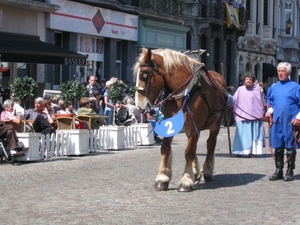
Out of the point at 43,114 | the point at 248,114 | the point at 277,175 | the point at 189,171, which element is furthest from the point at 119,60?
the point at 189,171

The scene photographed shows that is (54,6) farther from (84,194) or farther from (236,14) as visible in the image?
(236,14)

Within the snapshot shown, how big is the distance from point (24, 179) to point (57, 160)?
11.0 ft

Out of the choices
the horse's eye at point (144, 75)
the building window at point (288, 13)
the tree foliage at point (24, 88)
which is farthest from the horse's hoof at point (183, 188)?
the building window at point (288, 13)

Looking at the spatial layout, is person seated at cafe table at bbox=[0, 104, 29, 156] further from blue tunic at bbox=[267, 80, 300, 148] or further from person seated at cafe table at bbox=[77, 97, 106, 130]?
blue tunic at bbox=[267, 80, 300, 148]

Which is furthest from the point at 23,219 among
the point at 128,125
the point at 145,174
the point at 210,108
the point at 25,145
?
the point at 128,125

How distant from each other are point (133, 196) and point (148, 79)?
5.37ft

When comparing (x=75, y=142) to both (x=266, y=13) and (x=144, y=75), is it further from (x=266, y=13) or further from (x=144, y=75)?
(x=266, y=13)

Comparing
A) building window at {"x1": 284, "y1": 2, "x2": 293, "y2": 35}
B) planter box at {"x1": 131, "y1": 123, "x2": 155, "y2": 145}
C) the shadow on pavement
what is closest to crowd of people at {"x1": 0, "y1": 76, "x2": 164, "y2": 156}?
planter box at {"x1": 131, "y1": 123, "x2": 155, "y2": 145}

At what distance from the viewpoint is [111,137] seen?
768 inches

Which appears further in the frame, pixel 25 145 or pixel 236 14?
pixel 236 14

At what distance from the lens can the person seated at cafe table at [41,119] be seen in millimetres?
17172

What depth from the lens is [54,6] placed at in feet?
90.0

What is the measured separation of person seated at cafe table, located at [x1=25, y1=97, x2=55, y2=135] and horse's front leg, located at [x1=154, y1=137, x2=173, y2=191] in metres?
5.99

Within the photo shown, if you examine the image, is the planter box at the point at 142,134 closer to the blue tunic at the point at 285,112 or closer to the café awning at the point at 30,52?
the café awning at the point at 30,52
